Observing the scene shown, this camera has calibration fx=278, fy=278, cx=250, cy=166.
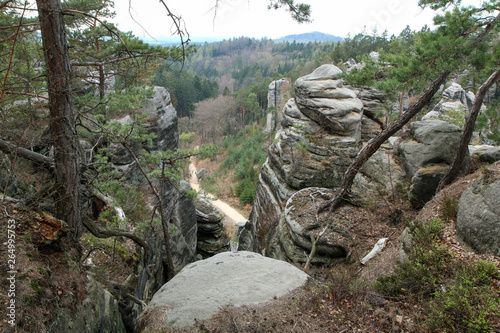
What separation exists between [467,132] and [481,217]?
125 inches

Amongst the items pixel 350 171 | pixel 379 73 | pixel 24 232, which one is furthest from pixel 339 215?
pixel 24 232

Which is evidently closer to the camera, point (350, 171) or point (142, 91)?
point (142, 91)

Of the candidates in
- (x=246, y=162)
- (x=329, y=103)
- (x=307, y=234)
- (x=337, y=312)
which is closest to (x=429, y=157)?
(x=307, y=234)

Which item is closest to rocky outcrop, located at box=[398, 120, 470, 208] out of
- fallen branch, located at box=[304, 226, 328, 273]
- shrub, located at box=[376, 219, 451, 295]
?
fallen branch, located at box=[304, 226, 328, 273]

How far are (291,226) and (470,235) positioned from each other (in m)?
5.12

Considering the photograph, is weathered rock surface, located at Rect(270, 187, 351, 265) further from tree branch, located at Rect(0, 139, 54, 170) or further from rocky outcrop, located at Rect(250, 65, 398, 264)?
tree branch, located at Rect(0, 139, 54, 170)

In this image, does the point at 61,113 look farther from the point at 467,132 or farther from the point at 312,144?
the point at 312,144

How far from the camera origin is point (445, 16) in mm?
5598

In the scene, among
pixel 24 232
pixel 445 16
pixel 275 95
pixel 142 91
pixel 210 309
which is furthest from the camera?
pixel 275 95

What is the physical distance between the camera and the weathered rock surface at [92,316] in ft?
10.8

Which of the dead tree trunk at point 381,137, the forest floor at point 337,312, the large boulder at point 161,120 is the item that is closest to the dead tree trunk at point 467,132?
the dead tree trunk at point 381,137

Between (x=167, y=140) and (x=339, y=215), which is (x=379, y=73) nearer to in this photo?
(x=339, y=215)

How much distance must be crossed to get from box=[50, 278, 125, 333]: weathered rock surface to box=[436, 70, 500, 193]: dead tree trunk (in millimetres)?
7758

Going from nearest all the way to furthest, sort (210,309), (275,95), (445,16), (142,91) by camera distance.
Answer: (210,309) < (445,16) < (142,91) < (275,95)
